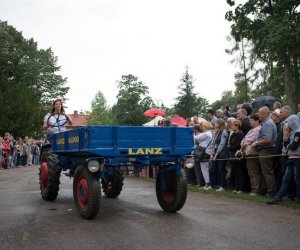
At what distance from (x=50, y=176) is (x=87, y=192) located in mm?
2344

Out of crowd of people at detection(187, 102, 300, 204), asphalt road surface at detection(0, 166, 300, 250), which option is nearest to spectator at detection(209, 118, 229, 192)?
crowd of people at detection(187, 102, 300, 204)

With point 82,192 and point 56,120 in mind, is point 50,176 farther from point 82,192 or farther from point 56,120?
point 82,192

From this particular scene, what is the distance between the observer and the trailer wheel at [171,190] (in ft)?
27.5

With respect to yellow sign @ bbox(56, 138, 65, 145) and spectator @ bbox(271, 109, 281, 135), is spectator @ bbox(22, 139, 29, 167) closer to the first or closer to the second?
yellow sign @ bbox(56, 138, 65, 145)

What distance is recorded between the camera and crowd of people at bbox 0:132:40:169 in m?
28.9

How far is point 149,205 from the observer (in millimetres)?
9609

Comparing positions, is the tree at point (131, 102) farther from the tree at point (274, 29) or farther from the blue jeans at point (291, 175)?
the blue jeans at point (291, 175)

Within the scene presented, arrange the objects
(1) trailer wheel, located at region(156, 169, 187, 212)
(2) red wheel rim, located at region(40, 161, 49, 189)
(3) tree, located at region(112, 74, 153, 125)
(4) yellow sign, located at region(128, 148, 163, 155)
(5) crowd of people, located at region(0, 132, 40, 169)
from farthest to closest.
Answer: (3) tree, located at region(112, 74, 153, 125) → (5) crowd of people, located at region(0, 132, 40, 169) → (2) red wheel rim, located at region(40, 161, 49, 189) → (1) trailer wheel, located at region(156, 169, 187, 212) → (4) yellow sign, located at region(128, 148, 163, 155)

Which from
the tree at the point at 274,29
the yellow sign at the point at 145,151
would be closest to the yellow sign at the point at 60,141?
the yellow sign at the point at 145,151

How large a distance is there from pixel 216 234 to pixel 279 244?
950mm

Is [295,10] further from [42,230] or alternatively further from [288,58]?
[42,230]

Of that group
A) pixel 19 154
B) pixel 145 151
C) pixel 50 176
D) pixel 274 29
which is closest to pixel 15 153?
pixel 19 154

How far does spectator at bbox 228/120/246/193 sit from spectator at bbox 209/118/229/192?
0.84ft

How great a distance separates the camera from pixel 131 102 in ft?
285
